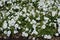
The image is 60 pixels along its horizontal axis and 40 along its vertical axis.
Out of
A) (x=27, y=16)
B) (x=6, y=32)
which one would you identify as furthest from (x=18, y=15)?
(x=6, y=32)

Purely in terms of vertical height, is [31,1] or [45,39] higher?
[31,1]

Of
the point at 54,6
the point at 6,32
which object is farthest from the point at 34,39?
the point at 54,6

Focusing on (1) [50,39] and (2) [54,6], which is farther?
(2) [54,6]

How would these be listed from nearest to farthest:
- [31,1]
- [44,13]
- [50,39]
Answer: [50,39]
[44,13]
[31,1]

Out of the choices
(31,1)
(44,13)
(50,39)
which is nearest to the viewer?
(50,39)

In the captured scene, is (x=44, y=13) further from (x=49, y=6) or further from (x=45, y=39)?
(x=45, y=39)

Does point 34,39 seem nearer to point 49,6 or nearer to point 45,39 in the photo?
point 45,39
